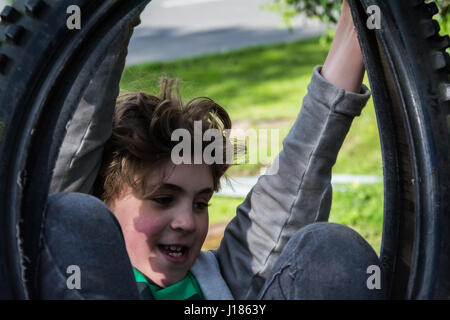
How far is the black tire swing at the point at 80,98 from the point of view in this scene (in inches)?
52.5

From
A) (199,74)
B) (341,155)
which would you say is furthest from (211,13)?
(341,155)

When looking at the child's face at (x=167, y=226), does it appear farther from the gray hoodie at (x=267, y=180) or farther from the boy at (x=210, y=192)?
the gray hoodie at (x=267, y=180)

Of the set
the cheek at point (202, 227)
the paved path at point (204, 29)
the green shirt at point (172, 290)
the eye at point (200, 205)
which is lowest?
the green shirt at point (172, 290)

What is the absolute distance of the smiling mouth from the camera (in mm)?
1860

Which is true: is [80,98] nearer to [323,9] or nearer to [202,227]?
[202,227]

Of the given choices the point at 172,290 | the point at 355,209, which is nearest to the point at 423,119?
the point at 172,290

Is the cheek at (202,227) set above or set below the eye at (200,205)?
below

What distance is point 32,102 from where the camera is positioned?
1.35m

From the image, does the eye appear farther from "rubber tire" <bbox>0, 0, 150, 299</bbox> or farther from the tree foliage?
the tree foliage

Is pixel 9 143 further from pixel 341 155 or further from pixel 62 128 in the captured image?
pixel 341 155

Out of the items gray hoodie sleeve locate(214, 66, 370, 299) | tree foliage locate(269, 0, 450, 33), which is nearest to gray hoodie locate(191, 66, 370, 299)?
gray hoodie sleeve locate(214, 66, 370, 299)

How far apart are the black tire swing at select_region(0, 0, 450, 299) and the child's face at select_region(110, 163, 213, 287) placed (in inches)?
19.7

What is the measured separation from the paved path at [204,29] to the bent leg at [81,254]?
21.5 feet

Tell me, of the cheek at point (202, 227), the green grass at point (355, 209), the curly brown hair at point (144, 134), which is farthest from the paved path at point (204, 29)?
the cheek at point (202, 227)
